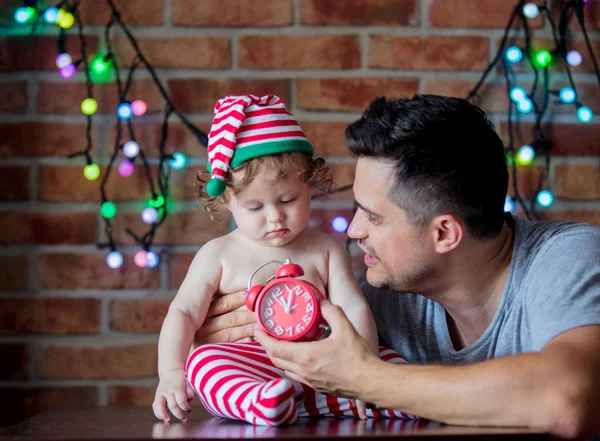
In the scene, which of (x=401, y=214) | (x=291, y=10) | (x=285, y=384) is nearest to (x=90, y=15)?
(x=291, y=10)

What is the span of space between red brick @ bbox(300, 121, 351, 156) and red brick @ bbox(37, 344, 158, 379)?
68 centimetres

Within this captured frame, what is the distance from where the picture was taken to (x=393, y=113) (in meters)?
1.50

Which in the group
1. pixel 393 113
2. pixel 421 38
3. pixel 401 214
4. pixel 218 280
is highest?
pixel 421 38

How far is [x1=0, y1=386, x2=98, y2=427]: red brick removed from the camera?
1962mm

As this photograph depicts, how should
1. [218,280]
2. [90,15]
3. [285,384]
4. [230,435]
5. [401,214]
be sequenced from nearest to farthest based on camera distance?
[230,435] → [285,384] → [401,214] → [218,280] → [90,15]

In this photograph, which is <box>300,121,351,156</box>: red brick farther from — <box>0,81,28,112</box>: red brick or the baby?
<box>0,81,28,112</box>: red brick

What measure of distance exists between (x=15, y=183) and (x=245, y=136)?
782 mm

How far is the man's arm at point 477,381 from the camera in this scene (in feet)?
3.68

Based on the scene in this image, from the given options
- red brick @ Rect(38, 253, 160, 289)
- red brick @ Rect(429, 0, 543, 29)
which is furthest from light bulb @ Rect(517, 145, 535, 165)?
red brick @ Rect(38, 253, 160, 289)

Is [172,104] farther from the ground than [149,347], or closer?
farther from the ground

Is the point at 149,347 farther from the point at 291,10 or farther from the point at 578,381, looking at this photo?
the point at 578,381

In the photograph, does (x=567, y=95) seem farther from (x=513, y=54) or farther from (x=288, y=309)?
(x=288, y=309)

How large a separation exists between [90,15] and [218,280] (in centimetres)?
84

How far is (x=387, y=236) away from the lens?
4.88ft
